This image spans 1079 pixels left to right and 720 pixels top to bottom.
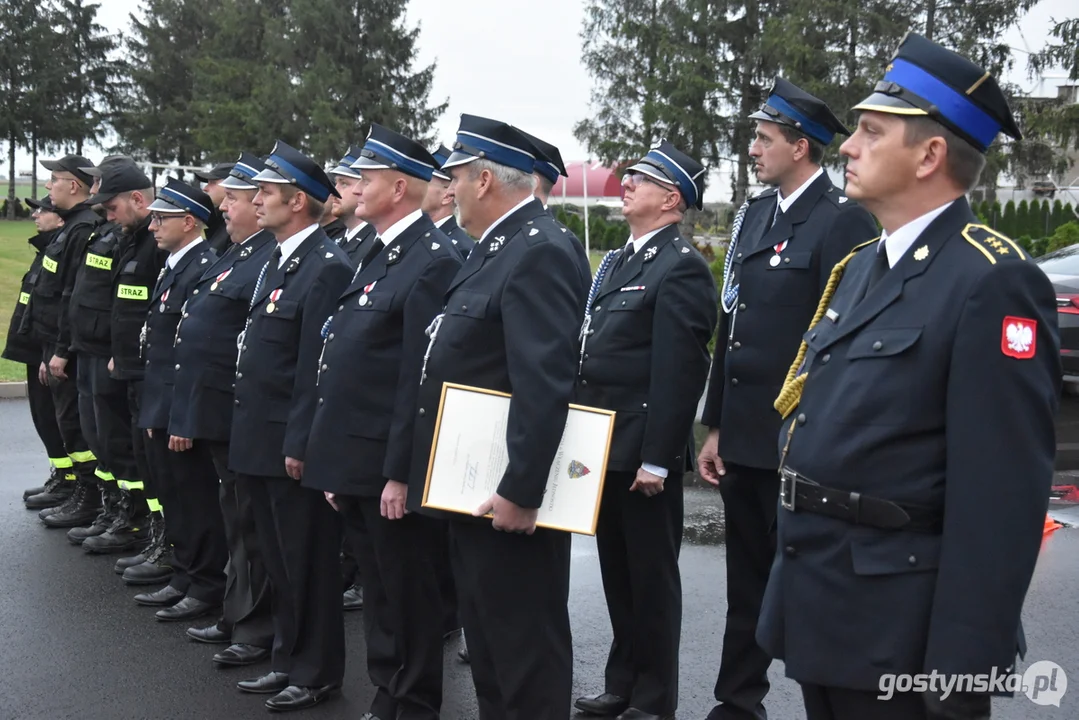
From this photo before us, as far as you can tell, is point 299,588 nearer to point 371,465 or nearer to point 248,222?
point 371,465

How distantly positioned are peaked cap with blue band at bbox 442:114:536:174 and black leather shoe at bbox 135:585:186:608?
3.33 meters

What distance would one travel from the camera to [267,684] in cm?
488

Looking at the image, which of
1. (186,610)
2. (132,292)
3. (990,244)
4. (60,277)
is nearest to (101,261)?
(132,292)

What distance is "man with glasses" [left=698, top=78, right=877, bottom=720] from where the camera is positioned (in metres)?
4.10

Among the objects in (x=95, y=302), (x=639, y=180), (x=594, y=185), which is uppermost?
(x=594, y=185)

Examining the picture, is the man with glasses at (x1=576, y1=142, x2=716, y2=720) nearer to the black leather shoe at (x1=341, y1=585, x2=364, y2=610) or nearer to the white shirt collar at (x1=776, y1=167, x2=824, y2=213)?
the white shirt collar at (x1=776, y1=167, x2=824, y2=213)

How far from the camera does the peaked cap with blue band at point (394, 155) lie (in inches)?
173

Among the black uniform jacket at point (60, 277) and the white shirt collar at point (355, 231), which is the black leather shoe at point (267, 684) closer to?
the white shirt collar at point (355, 231)

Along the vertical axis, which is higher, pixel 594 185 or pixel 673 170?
pixel 594 185

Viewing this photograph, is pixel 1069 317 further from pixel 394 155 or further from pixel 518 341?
pixel 518 341

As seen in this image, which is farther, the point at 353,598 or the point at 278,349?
the point at 353,598

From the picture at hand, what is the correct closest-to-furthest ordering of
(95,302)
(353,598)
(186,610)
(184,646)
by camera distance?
1. (184,646)
2. (186,610)
3. (353,598)
4. (95,302)

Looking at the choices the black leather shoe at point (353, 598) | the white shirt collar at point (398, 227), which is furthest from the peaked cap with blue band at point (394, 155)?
the black leather shoe at point (353, 598)

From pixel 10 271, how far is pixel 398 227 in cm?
2233
